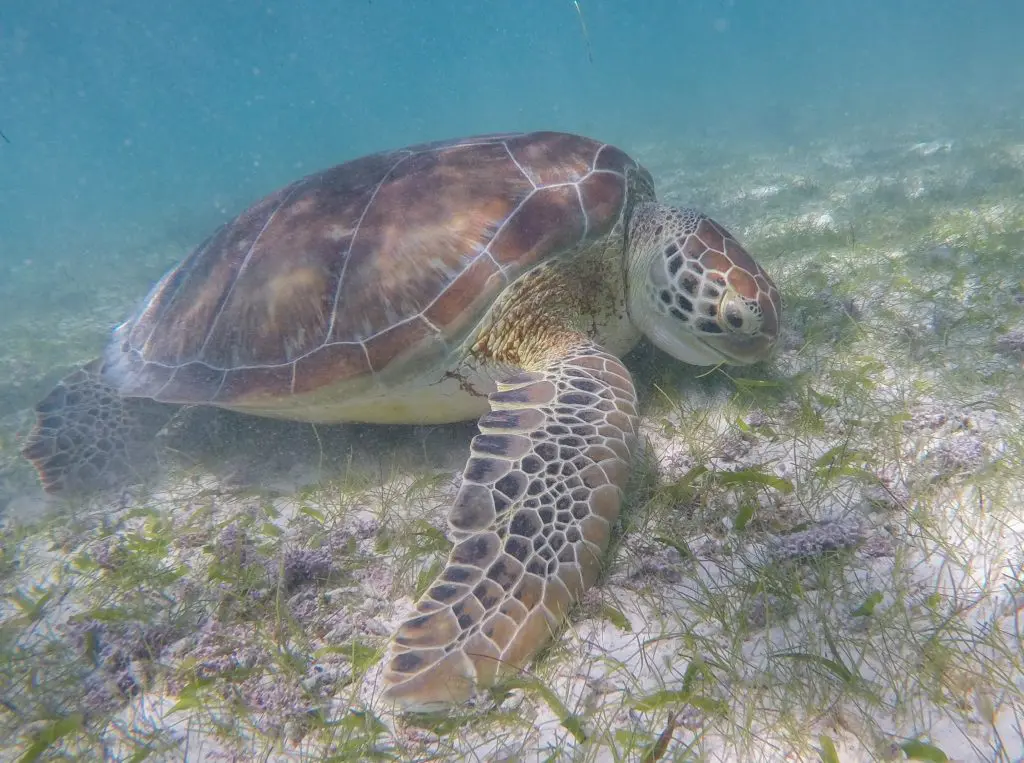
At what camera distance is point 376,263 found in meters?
3.16

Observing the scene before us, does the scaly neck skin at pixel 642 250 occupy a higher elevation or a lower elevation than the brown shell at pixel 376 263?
lower

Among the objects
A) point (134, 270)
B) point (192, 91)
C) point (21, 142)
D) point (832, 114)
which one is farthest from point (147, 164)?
point (832, 114)

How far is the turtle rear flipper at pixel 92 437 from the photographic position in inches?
144

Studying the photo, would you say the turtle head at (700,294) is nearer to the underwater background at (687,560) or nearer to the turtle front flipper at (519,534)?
the underwater background at (687,560)

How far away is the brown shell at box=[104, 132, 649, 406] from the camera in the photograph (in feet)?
9.89

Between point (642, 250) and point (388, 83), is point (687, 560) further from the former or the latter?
point (388, 83)

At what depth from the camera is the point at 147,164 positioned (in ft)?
183

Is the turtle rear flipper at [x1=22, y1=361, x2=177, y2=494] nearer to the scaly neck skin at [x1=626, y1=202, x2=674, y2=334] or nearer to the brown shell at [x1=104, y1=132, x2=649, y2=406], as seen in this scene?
the brown shell at [x1=104, y1=132, x2=649, y2=406]

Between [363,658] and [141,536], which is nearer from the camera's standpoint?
[363,658]

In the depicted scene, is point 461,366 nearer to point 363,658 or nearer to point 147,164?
point 363,658

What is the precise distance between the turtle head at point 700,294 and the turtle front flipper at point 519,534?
645 mm

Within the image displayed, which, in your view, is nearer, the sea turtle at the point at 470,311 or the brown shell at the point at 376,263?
the sea turtle at the point at 470,311

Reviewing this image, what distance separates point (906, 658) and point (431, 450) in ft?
7.98

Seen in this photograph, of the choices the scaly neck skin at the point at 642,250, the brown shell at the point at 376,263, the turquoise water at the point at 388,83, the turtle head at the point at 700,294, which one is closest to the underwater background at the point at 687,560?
the turtle head at the point at 700,294
